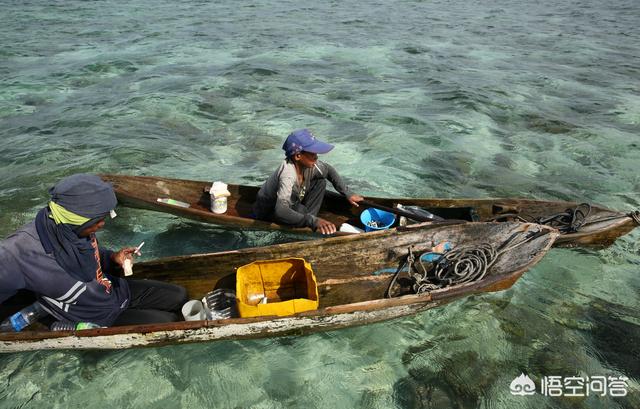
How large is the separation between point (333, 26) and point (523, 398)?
23.3m

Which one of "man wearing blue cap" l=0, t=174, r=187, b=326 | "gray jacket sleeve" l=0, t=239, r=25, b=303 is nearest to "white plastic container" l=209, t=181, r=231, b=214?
Answer: "man wearing blue cap" l=0, t=174, r=187, b=326

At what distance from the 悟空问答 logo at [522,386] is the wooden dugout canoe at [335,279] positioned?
111cm

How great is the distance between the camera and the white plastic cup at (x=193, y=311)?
5.25 meters

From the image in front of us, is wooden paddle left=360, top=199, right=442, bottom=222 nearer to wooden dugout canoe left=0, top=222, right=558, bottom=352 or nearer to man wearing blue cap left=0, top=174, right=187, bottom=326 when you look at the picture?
wooden dugout canoe left=0, top=222, right=558, bottom=352

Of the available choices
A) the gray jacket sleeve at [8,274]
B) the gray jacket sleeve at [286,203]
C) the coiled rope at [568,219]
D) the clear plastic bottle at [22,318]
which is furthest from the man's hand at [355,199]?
the gray jacket sleeve at [8,274]

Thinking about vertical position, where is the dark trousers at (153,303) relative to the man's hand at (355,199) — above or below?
below

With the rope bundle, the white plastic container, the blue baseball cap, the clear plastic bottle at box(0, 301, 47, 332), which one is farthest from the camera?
the white plastic container

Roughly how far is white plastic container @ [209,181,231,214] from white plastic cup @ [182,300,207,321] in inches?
94.0

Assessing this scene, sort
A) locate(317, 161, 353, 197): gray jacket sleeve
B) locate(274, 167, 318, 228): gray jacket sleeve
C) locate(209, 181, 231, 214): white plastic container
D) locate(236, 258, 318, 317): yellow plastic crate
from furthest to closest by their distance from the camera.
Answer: locate(209, 181, 231, 214): white plastic container
locate(317, 161, 353, 197): gray jacket sleeve
locate(274, 167, 318, 228): gray jacket sleeve
locate(236, 258, 318, 317): yellow plastic crate

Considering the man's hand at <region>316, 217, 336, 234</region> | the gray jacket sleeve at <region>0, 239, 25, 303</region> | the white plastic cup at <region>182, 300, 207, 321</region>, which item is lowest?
the white plastic cup at <region>182, 300, 207, 321</region>

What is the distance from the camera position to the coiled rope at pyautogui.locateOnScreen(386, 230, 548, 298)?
593 cm

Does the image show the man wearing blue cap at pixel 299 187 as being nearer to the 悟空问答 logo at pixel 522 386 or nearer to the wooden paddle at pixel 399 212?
the wooden paddle at pixel 399 212

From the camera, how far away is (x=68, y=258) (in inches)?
160

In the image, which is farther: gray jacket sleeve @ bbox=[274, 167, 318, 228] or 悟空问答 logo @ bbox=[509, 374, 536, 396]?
gray jacket sleeve @ bbox=[274, 167, 318, 228]
